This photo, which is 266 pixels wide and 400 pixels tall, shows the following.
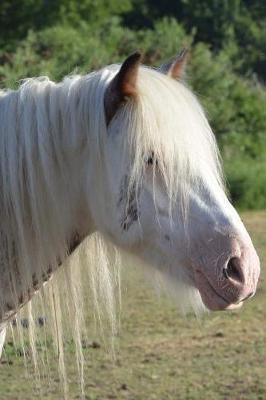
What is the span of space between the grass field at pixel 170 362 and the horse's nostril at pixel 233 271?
6.77ft

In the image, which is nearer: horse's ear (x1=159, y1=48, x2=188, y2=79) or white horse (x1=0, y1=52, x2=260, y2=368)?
white horse (x1=0, y1=52, x2=260, y2=368)

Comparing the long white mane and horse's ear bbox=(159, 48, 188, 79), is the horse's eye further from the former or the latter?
horse's ear bbox=(159, 48, 188, 79)

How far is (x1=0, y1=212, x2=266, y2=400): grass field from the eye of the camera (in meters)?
5.38

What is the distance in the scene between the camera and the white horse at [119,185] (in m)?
2.54

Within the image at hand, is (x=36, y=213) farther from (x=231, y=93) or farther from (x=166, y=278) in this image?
(x=231, y=93)

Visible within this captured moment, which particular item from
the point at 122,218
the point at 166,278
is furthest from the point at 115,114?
the point at 166,278

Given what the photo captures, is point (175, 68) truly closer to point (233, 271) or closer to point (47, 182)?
point (47, 182)

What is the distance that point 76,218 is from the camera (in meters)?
2.75

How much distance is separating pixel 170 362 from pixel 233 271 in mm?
3688

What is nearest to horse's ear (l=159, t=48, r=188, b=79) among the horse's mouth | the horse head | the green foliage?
the horse head

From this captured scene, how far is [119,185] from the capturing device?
2.61 meters

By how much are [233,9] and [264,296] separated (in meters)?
36.5

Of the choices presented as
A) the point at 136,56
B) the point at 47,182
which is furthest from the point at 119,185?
the point at 136,56

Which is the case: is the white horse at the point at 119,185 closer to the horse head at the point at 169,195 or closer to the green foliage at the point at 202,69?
the horse head at the point at 169,195
